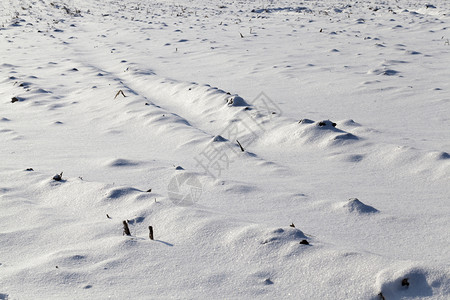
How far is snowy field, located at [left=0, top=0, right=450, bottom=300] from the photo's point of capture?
1.85m

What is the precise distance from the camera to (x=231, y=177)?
Answer: 2.95 metres

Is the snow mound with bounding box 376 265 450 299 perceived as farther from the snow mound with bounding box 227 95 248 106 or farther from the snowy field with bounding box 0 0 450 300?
the snow mound with bounding box 227 95 248 106

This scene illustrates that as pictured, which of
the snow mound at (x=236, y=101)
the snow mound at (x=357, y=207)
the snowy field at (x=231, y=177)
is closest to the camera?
the snowy field at (x=231, y=177)

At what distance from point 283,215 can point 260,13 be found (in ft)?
38.0

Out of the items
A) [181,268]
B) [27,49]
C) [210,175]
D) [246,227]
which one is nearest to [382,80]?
[210,175]

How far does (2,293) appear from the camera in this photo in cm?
178

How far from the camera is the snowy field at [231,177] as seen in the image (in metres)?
1.85

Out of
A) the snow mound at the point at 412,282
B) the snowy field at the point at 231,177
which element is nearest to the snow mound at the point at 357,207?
the snowy field at the point at 231,177

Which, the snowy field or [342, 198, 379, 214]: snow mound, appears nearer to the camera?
the snowy field

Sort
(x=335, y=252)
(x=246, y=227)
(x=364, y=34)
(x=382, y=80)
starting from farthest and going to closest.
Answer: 1. (x=364, y=34)
2. (x=382, y=80)
3. (x=246, y=227)
4. (x=335, y=252)

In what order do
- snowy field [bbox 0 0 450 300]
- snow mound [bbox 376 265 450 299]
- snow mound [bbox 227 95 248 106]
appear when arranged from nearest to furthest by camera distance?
snow mound [bbox 376 265 450 299], snowy field [bbox 0 0 450 300], snow mound [bbox 227 95 248 106]

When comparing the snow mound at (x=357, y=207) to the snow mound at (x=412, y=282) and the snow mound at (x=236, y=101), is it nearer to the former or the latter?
the snow mound at (x=412, y=282)

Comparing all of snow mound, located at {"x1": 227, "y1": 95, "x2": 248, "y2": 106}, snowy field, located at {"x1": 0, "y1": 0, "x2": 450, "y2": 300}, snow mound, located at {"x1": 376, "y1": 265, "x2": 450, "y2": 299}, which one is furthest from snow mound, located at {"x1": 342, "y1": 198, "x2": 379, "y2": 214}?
snow mound, located at {"x1": 227, "y1": 95, "x2": 248, "y2": 106}

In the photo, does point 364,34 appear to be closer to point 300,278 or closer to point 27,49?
point 27,49
